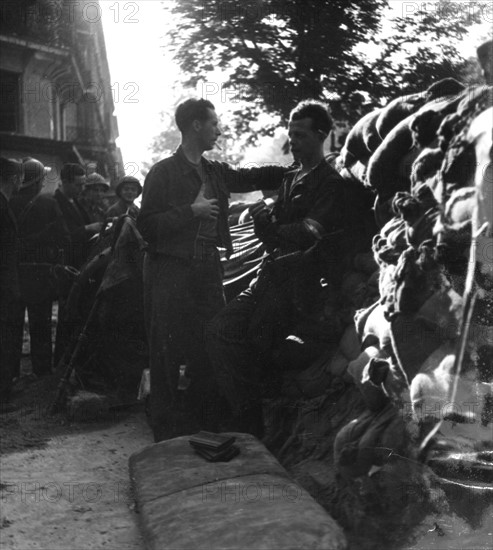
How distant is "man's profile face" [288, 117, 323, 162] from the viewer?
4074 millimetres

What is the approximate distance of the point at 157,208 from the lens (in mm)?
4430

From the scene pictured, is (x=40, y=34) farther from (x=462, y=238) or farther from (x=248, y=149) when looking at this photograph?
(x=462, y=238)

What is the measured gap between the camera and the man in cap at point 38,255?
6621 mm

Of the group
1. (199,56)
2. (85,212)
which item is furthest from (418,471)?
(85,212)

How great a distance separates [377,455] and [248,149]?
246cm

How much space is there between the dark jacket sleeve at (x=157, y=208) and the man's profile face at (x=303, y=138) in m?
0.68

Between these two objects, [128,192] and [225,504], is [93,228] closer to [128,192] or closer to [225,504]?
[128,192]

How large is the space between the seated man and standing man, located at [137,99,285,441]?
31cm

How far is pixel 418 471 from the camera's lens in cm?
286

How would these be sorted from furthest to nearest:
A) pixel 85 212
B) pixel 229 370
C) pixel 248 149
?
pixel 85 212, pixel 248 149, pixel 229 370

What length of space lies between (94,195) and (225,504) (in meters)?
5.21

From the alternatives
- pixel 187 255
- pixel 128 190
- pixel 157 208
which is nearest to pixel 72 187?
pixel 128 190

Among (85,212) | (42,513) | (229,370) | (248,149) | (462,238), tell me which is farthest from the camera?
(85,212)

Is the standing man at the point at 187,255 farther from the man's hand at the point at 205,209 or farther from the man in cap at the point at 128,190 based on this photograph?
the man in cap at the point at 128,190
